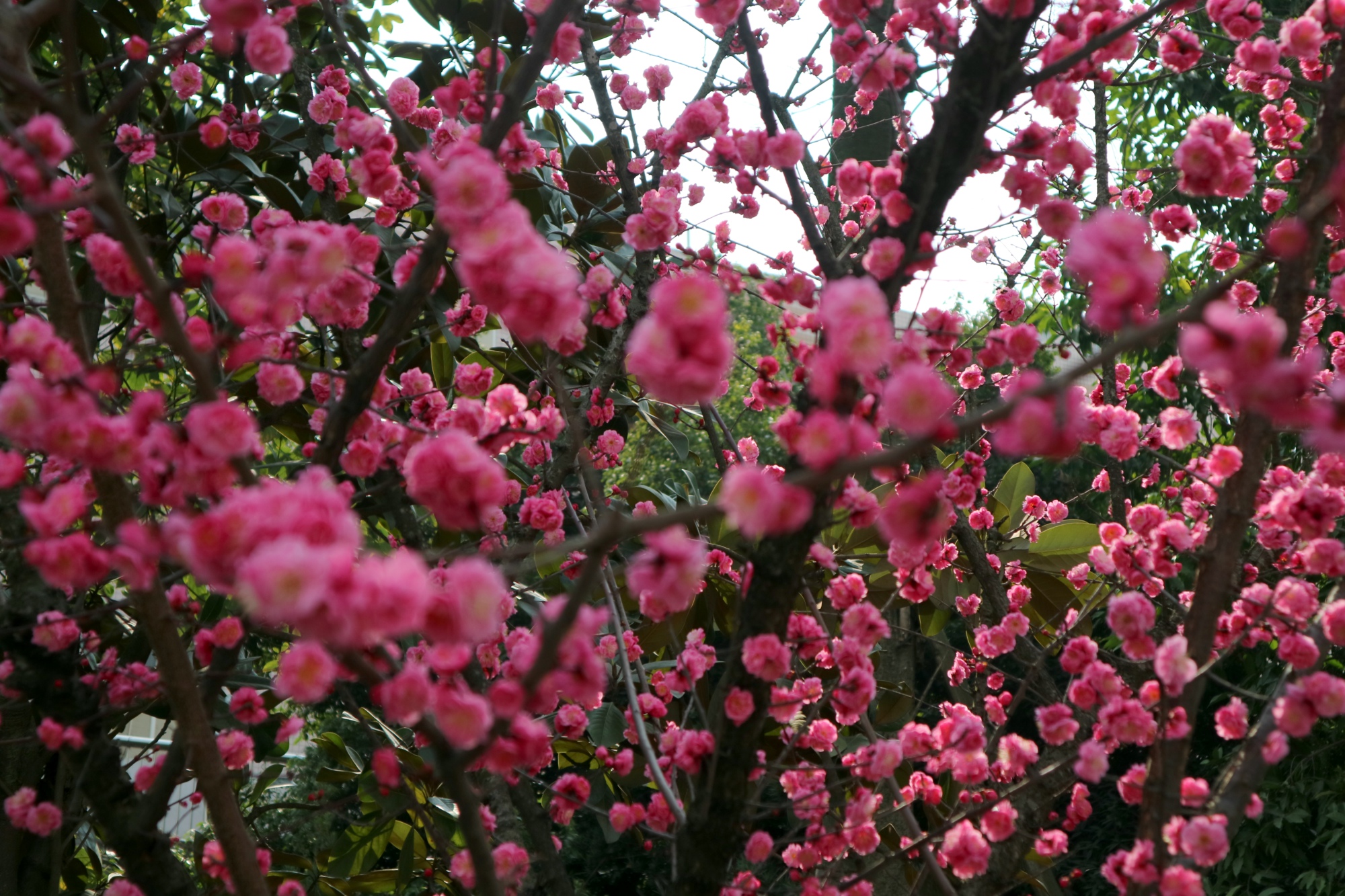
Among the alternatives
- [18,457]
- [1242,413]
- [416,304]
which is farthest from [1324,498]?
[18,457]

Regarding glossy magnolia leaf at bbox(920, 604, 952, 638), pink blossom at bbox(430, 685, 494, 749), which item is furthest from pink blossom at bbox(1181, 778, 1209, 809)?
glossy magnolia leaf at bbox(920, 604, 952, 638)

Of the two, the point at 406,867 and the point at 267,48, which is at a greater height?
the point at 267,48

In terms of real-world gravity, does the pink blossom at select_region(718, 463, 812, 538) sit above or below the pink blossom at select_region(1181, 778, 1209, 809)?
above

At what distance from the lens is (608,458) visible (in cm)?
344

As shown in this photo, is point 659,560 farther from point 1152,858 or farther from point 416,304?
point 1152,858

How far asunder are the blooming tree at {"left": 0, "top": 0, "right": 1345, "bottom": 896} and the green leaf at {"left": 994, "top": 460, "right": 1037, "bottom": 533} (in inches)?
4.1

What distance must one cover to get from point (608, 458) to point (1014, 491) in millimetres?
1838

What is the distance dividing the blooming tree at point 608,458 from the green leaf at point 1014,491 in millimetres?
104

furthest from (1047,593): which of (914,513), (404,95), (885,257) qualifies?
(914,513)

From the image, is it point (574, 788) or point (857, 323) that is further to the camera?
point (574, 788)

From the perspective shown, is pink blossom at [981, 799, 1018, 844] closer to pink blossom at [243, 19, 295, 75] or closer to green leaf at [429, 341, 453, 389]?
pink blossom at [243, 19, 295, 75]

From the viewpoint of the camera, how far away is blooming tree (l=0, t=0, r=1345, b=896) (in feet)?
3.56

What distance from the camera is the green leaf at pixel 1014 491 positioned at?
13.7 feet

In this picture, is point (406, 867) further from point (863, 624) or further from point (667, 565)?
point (667, 565)
